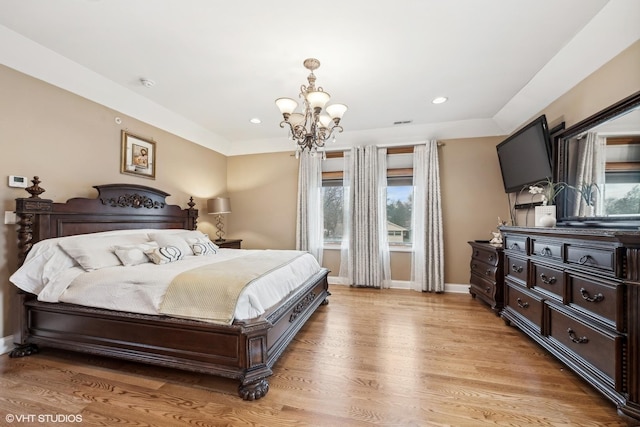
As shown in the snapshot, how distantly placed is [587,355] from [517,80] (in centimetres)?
277

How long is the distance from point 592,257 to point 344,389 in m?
1.90

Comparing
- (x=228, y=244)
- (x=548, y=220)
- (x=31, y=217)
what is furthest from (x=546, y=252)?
(x=31, y=217)

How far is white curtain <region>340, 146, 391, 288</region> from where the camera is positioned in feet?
14.9

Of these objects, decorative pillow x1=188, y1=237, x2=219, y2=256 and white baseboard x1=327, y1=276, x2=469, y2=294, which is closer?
decorative pillow x1=188, y1=237, x2=219, y2=256

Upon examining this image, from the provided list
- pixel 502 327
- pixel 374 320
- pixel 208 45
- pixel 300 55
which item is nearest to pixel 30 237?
pixel 208 45

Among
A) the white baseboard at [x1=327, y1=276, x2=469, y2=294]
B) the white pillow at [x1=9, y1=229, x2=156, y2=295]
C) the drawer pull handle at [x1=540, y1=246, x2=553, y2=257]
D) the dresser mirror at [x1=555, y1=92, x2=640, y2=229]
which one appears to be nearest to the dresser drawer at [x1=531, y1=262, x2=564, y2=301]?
the drawer pull handle at [x1=540, y1=246, x2=553, y2=257]

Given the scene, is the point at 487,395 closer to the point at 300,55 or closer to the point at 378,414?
the point at 378,414

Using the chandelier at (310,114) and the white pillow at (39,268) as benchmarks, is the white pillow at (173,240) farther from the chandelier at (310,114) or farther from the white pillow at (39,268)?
the chandelier at (310,114)

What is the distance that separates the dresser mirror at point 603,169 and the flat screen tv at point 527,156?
17 cm

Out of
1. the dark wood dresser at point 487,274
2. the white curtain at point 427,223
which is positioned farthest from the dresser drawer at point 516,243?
the white curtain at point 427,223

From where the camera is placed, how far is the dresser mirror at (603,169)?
6.27ft

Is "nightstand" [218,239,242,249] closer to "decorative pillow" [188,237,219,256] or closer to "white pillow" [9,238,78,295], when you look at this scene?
"decorative pillow" [188,237,219,256]

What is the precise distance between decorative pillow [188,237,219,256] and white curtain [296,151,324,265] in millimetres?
1752

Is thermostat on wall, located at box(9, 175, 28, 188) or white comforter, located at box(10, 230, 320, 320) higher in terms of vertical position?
thermostat on wall, located at box(9, 175, 28, 188)
